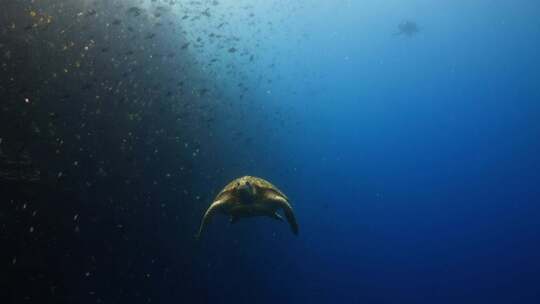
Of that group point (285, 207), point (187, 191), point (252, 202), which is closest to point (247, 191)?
point (252, 202)

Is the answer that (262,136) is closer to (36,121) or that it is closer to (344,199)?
(36,121)

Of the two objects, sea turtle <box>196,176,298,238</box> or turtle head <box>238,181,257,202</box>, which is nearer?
turtle head <box>238,181,257,202</box>

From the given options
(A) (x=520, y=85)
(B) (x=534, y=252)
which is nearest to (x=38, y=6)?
(B) (x=534, y=252)

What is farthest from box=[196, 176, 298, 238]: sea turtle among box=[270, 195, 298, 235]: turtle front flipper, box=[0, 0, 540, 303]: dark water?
box=[0, 0, 540, 303]: dark water

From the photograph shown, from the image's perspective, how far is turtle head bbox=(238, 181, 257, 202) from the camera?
930cm

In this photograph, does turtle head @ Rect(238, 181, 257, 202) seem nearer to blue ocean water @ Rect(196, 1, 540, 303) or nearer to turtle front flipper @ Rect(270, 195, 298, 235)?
turtle front flipper @ Rect(270, 195, 298, 235)

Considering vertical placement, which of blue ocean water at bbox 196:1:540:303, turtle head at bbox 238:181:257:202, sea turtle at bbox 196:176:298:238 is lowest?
blue ocean water at bbox 196:1:540:303

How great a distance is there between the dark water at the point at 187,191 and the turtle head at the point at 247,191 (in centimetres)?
480

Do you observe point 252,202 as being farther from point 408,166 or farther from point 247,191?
point 408,166

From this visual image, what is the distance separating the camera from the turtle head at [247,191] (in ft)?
30.5

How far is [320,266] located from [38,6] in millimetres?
31315

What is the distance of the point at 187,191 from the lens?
19484 millimetres

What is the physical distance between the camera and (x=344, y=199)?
6662 cm

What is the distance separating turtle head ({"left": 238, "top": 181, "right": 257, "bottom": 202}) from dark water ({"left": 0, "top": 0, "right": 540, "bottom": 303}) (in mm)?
4798
